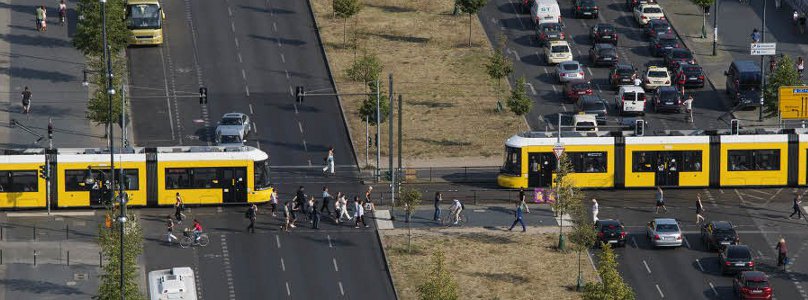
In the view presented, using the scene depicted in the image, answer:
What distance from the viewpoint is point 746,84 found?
14088cm

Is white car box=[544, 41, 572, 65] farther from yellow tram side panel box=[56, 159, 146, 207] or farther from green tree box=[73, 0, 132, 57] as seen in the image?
yellow tram side panel box=[56, 159, 146, 207]

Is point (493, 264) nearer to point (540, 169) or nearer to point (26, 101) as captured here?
Result: point (540, 169)

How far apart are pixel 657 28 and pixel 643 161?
2928cm

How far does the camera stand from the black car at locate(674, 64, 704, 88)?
471ft

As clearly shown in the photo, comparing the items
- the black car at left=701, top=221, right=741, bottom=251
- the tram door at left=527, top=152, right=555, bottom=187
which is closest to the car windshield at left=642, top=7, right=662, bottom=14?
the tram door at left=527, top=152, right=555, bottom=187

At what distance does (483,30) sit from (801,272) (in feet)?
161

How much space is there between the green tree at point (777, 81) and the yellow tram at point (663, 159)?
41.2 feet

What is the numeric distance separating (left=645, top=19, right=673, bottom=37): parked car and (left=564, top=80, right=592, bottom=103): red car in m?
12.1

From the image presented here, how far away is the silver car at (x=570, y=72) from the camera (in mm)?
144125

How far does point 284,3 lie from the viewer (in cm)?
16100

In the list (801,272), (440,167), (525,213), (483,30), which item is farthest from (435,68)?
(801,272)

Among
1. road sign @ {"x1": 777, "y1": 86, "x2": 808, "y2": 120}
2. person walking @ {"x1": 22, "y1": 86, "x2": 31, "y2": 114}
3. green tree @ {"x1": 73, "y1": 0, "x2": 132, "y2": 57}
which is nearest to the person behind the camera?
road sign @ {"x1": 777, "y1": 86, "x2": 808, "y2": 120}

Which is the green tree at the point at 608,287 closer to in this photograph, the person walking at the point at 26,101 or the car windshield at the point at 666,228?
the car windshield at the point at 666,228

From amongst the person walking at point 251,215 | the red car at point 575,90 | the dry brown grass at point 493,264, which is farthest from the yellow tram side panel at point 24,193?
the red car at point 575,90
